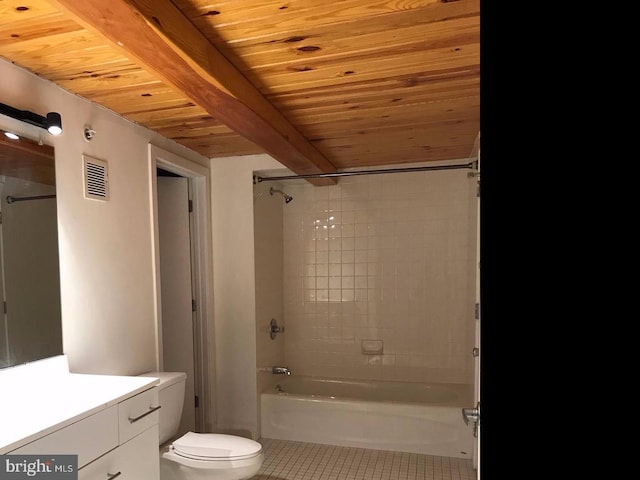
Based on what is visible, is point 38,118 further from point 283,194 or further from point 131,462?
point 283,194

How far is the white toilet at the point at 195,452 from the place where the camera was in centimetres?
203

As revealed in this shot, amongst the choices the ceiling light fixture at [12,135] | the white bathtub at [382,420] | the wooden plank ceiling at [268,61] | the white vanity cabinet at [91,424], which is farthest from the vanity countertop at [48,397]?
→ the white bathtub at [382,420]

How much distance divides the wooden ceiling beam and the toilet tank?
1.41m

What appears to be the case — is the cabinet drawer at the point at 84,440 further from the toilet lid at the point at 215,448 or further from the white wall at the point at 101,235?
the toilet lid at the point at 215,448

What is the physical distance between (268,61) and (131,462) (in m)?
1.69

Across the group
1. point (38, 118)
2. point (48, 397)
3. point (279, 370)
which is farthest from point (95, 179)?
point (279, 370)

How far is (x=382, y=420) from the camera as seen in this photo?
294cm

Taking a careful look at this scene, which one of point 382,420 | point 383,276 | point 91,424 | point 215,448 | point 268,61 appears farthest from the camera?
point 383,276

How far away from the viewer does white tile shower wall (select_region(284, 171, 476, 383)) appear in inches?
135

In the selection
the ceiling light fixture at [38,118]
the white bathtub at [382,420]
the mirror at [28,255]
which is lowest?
the white bathtub at [382,420]

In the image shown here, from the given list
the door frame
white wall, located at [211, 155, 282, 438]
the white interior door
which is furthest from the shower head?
the white interior door

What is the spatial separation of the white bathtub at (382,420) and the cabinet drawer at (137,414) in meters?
1.51
